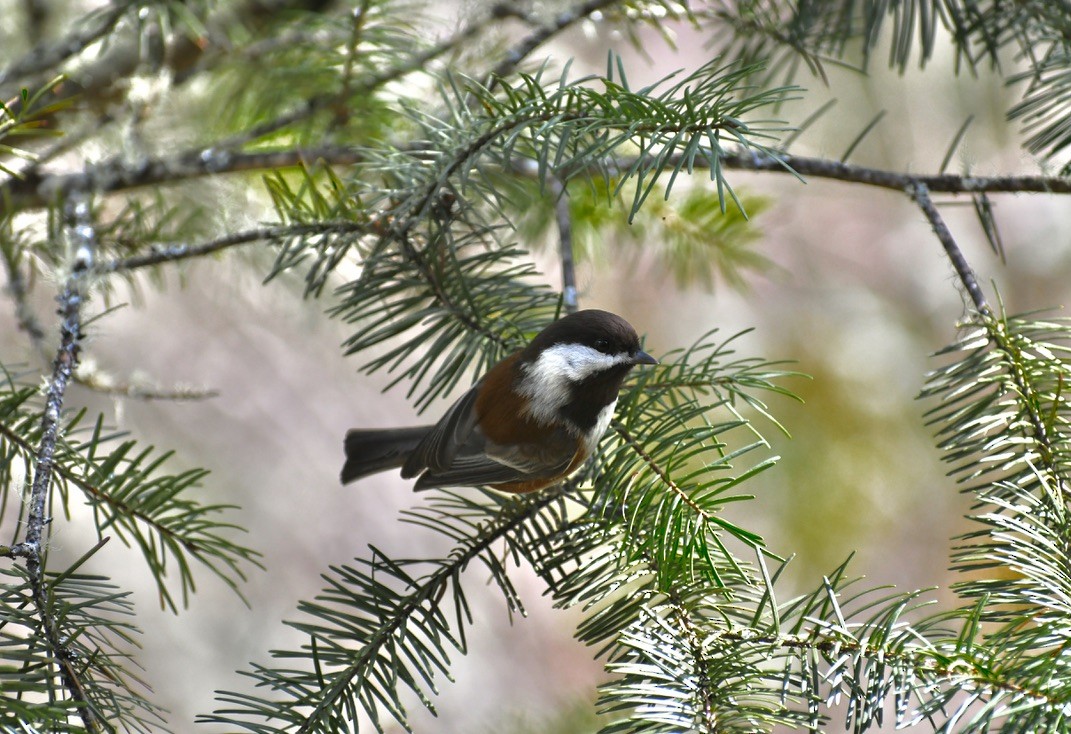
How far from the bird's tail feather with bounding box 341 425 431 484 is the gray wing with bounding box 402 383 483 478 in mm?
42

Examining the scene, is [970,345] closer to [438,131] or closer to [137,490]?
[438,131]

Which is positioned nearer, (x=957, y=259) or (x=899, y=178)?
(x=957, y=259)

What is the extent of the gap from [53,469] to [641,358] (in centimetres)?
78

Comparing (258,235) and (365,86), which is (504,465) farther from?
(365,86)

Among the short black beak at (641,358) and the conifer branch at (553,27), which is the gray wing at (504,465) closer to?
the short black beak at (641,358)

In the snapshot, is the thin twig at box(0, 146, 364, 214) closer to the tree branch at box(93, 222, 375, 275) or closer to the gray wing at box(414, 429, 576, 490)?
the tree branch at box(93, 222, 375, 275)

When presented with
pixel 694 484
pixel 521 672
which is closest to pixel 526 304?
pixel 694 484

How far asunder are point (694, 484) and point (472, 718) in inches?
63.3

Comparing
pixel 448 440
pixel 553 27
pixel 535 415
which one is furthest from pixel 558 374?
pixel 553 27

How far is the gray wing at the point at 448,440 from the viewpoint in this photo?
1441 millimetres

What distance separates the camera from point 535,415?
1439 mm

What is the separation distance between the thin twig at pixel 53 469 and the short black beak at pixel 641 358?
2.43 feet

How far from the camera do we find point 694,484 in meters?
0.92

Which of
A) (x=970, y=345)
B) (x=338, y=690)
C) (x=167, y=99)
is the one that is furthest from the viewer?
(x=167, y=99)
